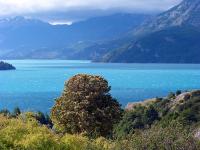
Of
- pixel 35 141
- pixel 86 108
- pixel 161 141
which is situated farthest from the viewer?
pixel 86 108

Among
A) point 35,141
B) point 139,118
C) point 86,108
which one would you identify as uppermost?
point 35,141

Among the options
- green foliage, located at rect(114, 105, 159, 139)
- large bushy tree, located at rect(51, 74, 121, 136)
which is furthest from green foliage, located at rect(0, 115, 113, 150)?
green foliage, located at rect(114, 105, 159, 139)

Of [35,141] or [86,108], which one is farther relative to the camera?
[86,108]

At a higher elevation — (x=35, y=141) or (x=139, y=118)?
(x=35, y=141)

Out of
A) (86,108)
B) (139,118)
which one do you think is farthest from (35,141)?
(139,118)

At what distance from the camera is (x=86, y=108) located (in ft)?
133

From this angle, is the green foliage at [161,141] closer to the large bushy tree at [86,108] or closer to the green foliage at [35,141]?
the green foliage at [35,141]

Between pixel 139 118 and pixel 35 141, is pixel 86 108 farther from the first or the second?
pixel 139 118

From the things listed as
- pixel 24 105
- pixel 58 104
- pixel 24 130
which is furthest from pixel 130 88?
pixel 24 130

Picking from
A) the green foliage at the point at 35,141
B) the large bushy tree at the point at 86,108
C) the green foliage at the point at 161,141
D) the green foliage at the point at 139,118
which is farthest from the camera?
the green foliage at the point at 139,118

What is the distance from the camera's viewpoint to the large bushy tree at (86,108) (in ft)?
131

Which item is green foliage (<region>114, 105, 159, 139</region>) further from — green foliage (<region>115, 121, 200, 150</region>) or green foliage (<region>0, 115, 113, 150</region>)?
green foliage (<region>115, 121, 200, 150</region>)

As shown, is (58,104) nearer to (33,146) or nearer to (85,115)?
(85,115)

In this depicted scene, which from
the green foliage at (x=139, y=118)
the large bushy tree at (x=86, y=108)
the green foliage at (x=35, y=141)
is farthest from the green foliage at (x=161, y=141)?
the green foliage at (x=139, y=118)
